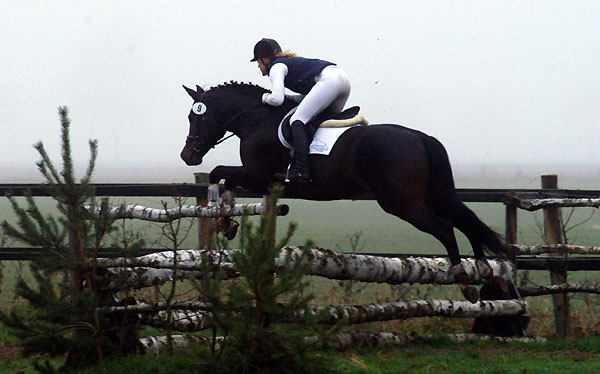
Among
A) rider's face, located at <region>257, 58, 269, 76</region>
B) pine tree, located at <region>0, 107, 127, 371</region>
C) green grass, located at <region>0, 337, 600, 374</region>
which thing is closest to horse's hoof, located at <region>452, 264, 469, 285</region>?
green grass, located at <region>0, 337, 600, 374</region>

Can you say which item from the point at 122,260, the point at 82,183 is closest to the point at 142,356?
the point at 122,260

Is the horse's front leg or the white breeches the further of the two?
the horse's front leg

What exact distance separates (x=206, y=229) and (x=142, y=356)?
2828 millimetres

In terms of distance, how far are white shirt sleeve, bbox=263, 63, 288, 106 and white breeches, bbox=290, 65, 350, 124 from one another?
235 mm

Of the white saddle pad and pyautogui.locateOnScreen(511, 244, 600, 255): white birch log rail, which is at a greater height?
the white saddle pad

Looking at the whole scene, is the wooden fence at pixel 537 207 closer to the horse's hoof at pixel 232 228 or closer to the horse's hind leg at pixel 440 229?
the horse's hoof at pixel 232 228

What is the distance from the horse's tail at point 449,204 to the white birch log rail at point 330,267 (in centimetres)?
21

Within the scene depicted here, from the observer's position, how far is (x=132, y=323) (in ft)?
18.0

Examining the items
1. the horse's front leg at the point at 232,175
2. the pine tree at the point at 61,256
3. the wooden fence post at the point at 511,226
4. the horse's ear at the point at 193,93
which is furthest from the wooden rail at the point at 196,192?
the pine tree at the point at 61,256

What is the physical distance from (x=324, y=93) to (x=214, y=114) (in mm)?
1355

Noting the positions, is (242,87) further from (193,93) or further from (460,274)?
(460,274)

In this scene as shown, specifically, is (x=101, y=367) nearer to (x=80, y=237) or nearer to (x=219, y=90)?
(x=80, y=237)

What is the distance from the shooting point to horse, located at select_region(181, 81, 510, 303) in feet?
22.7

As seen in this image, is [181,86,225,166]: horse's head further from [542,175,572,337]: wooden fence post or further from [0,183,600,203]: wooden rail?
[542,175,572,337]: wooden fence post
